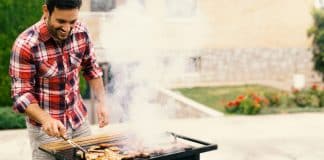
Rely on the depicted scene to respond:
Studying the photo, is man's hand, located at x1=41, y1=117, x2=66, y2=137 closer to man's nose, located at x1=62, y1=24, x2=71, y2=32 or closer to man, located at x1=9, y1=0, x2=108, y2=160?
man, located at x1=9, y1=0, x2=108, y2=160

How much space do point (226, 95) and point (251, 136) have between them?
180 inches

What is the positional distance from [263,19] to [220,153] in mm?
9608

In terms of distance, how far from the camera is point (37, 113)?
313cm

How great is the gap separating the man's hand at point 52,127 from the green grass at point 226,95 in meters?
6.75

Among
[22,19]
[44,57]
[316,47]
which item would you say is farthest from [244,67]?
[44,57]

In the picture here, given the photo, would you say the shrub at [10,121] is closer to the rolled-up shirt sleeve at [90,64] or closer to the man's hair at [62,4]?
the rolled-up shirt sleeve at [90,64]

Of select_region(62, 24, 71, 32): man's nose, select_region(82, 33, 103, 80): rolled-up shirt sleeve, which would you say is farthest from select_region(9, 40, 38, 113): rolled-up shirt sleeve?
select_region(82, 33, 103, 80): rolled-up shirt sleeve

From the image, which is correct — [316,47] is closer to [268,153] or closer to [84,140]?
[268,153]

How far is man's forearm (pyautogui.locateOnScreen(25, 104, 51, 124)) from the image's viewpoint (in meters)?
3.11

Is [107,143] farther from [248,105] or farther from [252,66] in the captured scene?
[252,66]

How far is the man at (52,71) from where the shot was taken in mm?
3076

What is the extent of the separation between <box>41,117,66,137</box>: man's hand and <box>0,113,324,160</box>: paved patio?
326 centimetres

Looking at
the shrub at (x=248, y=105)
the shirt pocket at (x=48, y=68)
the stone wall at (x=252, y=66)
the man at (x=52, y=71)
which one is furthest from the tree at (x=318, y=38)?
the shirt pocket at (x=48, y=68)

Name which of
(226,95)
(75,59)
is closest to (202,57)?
(226,95)
